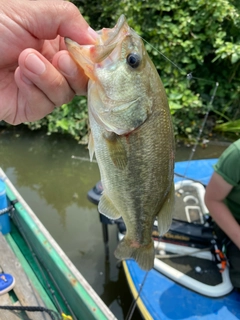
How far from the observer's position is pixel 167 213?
1.26 m

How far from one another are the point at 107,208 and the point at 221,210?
1347mm

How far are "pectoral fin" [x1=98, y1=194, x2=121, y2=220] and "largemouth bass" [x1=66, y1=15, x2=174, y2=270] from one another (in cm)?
12

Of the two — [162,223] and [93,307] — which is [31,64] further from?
[93,307]

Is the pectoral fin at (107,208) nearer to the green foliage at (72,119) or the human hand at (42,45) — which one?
the human hand at (42,45)

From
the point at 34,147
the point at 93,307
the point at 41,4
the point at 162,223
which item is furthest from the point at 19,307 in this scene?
the point at 34,147

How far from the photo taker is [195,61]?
5793 millimetres

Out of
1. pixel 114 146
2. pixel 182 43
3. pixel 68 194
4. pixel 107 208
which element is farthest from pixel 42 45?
pixel 182 43

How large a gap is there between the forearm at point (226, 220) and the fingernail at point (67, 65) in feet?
5.29

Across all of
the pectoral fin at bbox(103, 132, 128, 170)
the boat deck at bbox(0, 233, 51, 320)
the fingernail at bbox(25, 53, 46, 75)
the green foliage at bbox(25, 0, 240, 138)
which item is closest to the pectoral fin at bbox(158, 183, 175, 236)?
the pectoral fin at bbox(103, 132, 128, 170)

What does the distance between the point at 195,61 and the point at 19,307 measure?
5.05 m

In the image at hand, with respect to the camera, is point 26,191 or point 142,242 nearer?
point 142,242

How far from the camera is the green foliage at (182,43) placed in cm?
529

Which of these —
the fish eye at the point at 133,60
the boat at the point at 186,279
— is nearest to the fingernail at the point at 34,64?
the fish eye at the point at 133,60

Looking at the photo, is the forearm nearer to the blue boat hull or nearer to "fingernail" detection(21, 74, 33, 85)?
the blue boat hull
